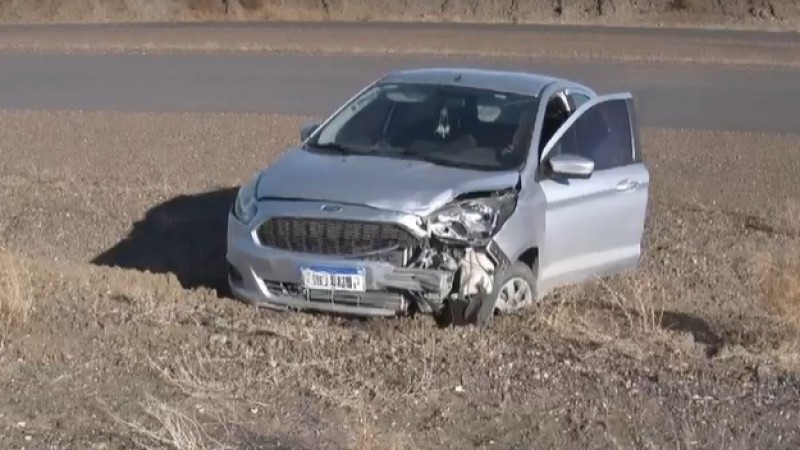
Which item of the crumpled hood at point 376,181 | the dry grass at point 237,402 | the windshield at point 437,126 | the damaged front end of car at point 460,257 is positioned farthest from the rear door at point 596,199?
the dry grass at point 237,402

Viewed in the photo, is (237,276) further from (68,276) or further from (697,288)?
(697,288)

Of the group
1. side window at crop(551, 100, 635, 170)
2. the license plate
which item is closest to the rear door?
side window at crop(551, 100, 635, 170)

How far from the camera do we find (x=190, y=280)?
39.4ft

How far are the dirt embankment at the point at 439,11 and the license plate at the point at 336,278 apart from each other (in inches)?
1926

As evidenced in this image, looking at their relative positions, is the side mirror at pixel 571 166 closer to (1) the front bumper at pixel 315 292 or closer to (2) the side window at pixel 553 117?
(2) the side window at pixel 553 117

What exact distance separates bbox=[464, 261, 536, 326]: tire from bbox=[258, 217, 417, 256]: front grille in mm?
536

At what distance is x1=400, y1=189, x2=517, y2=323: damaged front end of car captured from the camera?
891cm

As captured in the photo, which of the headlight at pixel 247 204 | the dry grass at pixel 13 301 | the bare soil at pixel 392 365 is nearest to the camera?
the bare soil at pixel 392 365

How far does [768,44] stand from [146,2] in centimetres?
2745

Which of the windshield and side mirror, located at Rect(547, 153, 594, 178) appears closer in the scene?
side mirror, located at Rect(547, 153, 594, 178)

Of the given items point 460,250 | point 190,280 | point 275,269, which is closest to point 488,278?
point 460,250

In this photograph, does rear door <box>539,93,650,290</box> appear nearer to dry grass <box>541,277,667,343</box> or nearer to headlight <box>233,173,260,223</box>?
dry grass <box>541,277,667,343</box>

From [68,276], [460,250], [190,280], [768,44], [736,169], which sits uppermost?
[460,250]

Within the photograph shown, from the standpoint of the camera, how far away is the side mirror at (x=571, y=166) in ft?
32.1
